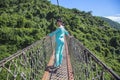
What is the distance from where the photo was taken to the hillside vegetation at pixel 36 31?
38.5 metres

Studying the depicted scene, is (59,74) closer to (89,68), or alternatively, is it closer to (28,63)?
(28,63)

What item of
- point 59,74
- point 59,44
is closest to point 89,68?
point 59,74

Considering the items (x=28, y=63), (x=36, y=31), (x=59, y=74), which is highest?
(x=28, y=63)

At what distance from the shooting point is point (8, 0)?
5697 centimetres

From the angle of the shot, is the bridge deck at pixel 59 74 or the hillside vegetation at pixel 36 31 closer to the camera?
the bridge deck at pixel 59 74

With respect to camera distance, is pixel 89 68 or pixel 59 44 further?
pixel 59 44

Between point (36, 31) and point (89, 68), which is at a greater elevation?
point (89, 68)

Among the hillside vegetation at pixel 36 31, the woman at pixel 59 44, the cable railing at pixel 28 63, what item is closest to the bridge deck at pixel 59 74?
the woman at pixel 59 44

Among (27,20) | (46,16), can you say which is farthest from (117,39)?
(27,20)

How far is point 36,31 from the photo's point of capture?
40.7 m

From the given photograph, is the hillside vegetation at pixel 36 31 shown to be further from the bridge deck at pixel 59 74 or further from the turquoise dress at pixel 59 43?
the bridge deck at pixel 59 74

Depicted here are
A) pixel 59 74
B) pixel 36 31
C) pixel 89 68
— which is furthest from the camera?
pixel 36 31

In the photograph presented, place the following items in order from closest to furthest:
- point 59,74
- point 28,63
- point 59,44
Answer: point 28,63, point 59,74, point 59,44

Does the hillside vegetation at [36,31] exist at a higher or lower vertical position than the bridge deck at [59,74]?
lower
